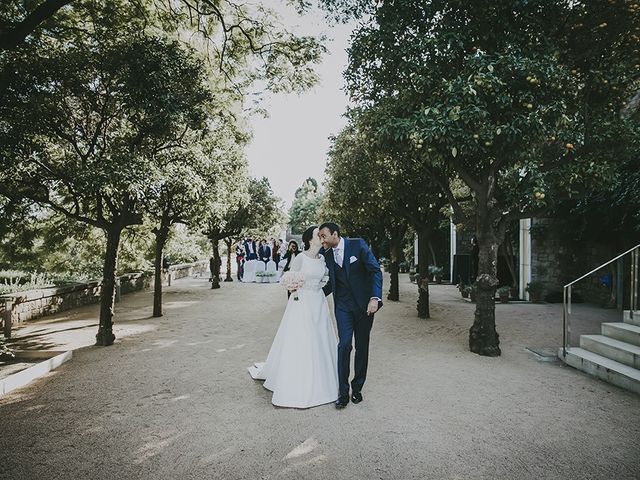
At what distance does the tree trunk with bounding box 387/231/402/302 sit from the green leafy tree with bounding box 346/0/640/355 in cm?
720

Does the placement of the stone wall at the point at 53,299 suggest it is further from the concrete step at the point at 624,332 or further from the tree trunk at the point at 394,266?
the concrete step at the point at 624,332

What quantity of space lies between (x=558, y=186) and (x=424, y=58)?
10.7 feet

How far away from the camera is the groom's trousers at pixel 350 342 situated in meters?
4.62

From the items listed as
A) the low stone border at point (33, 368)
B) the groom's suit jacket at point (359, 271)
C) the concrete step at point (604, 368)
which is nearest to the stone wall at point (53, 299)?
the low stone border at point (33, 368)

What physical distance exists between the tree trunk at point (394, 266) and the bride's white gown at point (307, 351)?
33.1ft

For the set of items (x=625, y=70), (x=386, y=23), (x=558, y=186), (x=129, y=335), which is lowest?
(x=129, y=335)

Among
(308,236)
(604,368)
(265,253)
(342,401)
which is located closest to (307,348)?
(342,401)

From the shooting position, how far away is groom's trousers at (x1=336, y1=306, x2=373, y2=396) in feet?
15.2

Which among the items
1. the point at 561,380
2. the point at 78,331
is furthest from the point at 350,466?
the point at 78,331

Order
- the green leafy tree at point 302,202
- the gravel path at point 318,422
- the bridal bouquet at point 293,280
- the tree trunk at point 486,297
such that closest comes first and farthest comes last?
the gravel path at point 318,422 < the bridal bouquet at point 293,280 < the tree trunk at point 486,297 < the green leafy tree at point 302,202

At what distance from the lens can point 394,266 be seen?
1496 centimetres

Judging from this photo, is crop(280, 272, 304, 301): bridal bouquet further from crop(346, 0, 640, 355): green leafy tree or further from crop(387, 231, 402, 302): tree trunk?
crop(387, 231, 402, 302): tree trunk

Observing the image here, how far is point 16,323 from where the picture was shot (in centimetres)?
984

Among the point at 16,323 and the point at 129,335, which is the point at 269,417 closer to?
the point at 129,335
